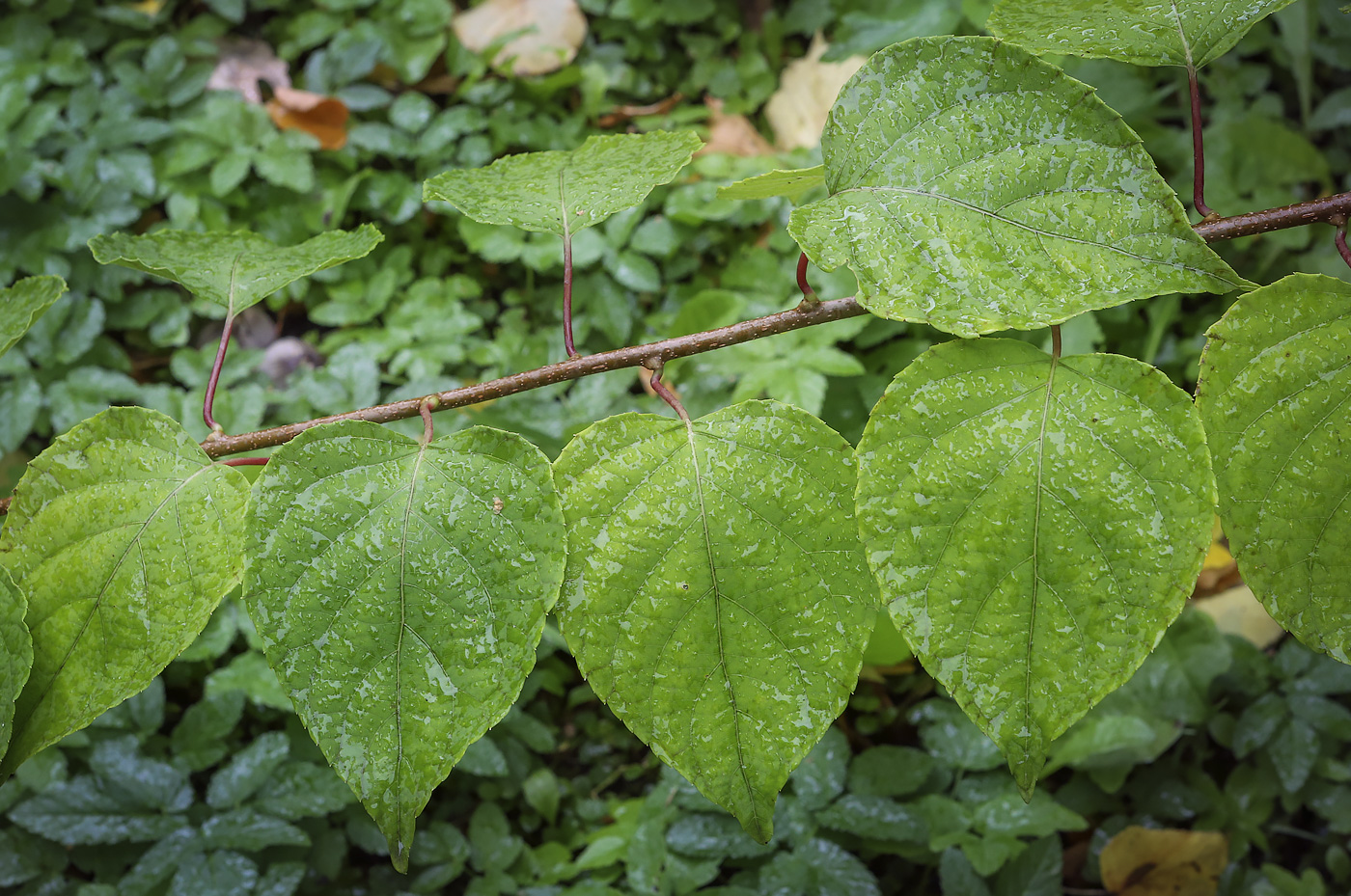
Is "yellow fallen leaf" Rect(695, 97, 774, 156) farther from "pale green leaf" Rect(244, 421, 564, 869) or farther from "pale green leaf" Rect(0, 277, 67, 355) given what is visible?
"pale green leaf" Rect(244, 421, 564, 869)

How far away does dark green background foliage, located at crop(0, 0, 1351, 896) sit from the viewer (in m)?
1.49

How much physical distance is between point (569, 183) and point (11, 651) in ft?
1.98

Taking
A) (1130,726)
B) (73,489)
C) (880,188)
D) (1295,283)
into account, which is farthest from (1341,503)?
(1130,726)

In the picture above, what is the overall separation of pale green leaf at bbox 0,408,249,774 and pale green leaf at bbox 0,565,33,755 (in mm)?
23

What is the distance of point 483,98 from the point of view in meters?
2.40

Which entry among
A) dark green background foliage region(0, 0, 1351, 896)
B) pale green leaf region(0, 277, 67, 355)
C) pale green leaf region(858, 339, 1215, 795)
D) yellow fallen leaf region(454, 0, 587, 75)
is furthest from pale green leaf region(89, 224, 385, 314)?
yellow fallen leaf region(454, 0, 587, 75)

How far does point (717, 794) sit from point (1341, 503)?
0.50 metres

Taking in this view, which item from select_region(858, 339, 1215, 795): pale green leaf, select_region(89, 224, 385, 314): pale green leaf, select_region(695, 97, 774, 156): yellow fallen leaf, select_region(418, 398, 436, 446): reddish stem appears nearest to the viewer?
select_region(858, 339, 1215, 795): pale green leaf

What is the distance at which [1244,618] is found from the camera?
73.0 inches

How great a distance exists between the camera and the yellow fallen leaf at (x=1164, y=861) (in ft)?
5.12

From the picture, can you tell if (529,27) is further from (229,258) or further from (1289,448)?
(1289,448)

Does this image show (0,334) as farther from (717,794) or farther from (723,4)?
(723,4)

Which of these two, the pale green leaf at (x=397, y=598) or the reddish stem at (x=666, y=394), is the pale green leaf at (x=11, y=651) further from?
the reddish stem at (x=666, y=394)

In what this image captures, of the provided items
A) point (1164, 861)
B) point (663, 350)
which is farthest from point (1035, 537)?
point (1164, 861)
